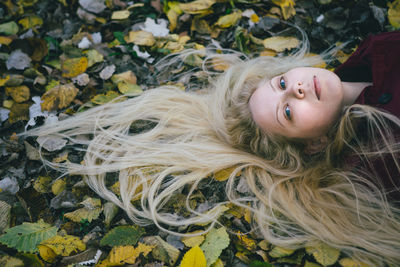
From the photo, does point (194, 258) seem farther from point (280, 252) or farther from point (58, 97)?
point (58, 97)

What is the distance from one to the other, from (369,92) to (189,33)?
164 cm

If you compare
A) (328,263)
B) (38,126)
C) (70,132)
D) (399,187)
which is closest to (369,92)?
(399,187)

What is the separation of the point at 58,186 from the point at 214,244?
3.45 feet

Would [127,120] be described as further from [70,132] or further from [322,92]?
[322,92]

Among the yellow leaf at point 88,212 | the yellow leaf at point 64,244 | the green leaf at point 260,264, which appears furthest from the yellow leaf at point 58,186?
the green leaf at point 260,264

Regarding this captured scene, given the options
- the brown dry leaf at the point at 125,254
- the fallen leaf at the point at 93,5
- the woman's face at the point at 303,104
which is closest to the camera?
the brown dry leaf at the point at 125,254

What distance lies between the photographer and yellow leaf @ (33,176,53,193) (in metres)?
1.80

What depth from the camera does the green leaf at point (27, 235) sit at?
1467 mm

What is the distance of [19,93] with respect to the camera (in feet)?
7.33

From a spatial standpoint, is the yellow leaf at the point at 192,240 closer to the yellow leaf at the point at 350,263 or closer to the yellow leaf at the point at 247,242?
the yellow leaf at the point at 247,242

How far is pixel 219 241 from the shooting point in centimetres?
155

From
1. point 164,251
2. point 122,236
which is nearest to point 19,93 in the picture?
point 122,236

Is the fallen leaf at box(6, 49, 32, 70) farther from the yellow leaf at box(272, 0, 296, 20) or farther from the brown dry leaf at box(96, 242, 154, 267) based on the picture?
the yellow leaf at box(272, 0, 296, 20)

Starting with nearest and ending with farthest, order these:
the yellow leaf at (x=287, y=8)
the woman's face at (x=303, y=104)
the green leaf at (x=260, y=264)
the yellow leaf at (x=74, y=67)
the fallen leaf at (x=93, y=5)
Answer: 1. the green leaf at (x=260, y=264)
2. the woman's face at (x=303, y=104)
3. the yellow leaf at (x=74, y=67)
4. the yellow leaf at (x=287, y=8)
5. the fallen leaf at (x=93, y=5)
